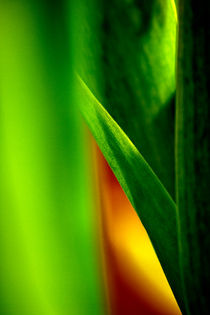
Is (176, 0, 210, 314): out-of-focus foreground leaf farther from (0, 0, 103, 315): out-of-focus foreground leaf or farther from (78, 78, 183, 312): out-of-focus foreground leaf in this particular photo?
(0, 0, 103, 315): out-of-focus foreground leaf

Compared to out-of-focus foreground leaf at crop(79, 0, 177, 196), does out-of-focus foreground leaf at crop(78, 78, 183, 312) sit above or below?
below

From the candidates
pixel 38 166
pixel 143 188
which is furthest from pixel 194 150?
pixel 38 166

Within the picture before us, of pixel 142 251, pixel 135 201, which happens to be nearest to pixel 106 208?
pixel 142 251

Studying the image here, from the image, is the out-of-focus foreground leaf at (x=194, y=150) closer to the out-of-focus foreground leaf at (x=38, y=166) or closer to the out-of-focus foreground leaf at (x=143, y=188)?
the out-of-focus foreground leaf at (x=143, y=188)

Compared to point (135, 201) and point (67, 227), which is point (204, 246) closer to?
point (135, 201)

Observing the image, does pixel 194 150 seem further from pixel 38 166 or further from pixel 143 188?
pixel 38 166

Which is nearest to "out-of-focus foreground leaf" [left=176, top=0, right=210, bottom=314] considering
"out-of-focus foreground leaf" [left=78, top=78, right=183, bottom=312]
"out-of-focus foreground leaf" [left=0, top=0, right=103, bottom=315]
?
"out-of-focus foreground leaf" [left=78, top=78, right=183, bottom=312]

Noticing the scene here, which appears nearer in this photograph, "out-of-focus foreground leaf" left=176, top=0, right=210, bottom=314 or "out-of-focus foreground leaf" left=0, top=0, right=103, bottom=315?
"out-of-focus foreground leaf" left=176, top=0, right=210, bottom=314
